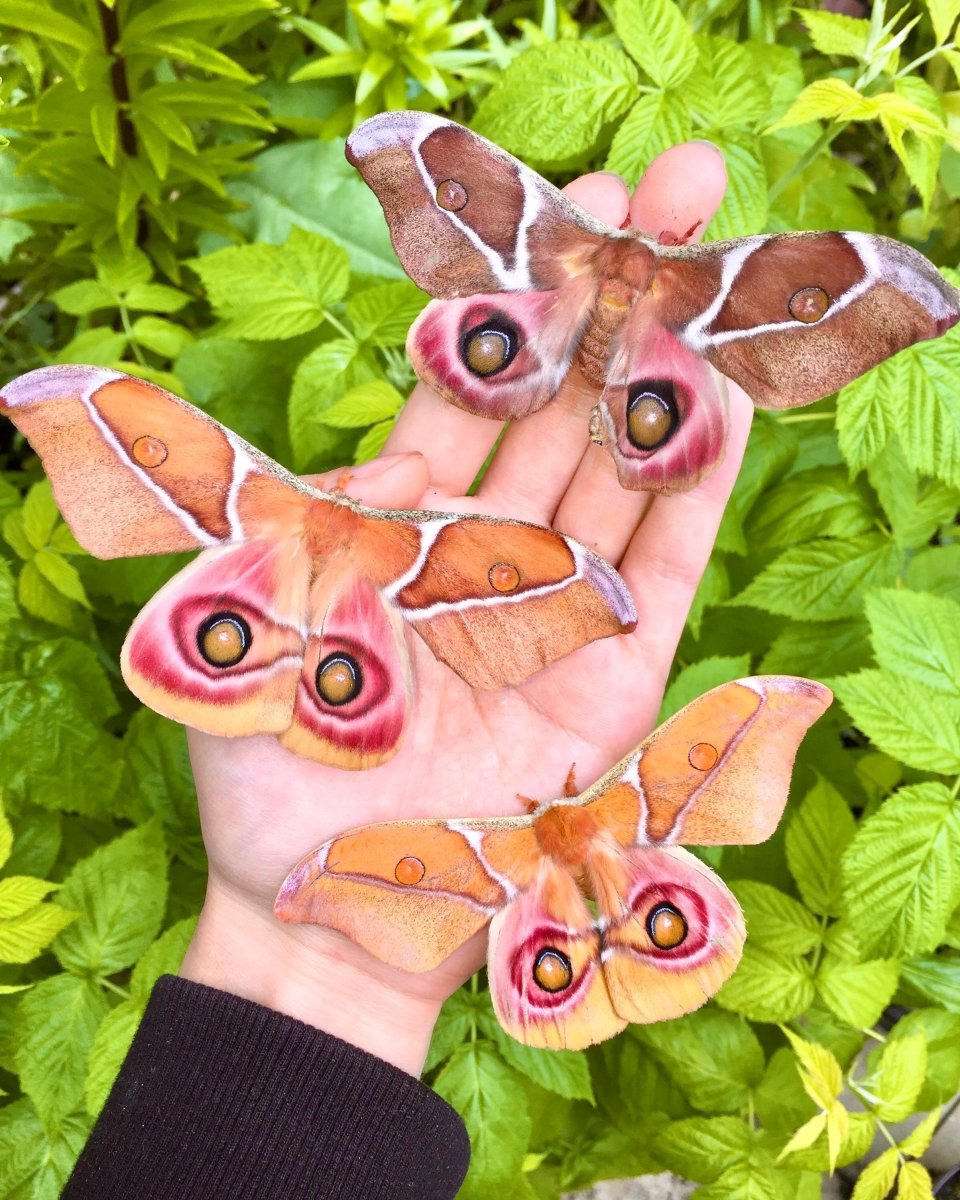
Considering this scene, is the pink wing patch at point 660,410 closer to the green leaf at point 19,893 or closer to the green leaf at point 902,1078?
the green leaf at point 902,1078

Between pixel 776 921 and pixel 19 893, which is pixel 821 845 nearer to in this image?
pixel 776 921

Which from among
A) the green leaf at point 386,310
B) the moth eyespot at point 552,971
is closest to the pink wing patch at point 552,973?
the moth eyespot at point 552,971

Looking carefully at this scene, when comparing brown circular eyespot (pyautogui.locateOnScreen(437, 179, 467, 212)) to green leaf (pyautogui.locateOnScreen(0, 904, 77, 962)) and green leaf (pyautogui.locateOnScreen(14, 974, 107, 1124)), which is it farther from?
green leaf (pyautogui.locateOnScreen(14, 974, 107, 1124))

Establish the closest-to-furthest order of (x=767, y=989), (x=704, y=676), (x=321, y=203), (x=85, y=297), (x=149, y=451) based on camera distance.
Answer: (x=149, y=451)
(x=767, y=989)
(x=704, y=676)
(x=85, y=297)
(x=321, y=203)

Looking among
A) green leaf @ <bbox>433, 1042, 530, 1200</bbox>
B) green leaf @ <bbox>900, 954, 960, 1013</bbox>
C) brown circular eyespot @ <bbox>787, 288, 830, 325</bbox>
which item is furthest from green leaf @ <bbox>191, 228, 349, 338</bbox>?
green leaf @ <bbox>900, 954, 960, 1013</bbox>

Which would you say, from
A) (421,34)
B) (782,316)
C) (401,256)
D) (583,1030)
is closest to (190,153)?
(421,34)

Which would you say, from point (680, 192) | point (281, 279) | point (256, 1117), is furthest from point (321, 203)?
point (256, 1117)

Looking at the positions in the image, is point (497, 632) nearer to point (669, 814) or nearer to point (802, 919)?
point (669, 814)
